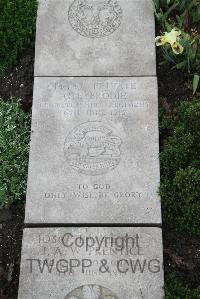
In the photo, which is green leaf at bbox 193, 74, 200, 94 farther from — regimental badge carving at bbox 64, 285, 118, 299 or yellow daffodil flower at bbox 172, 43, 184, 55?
Answer: regimental badge carving at bbox 64, 285, 118, 299

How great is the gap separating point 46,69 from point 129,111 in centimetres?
87

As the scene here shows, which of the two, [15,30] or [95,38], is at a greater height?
[15,30]

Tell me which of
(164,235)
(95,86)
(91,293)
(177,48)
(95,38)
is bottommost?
(91,293)

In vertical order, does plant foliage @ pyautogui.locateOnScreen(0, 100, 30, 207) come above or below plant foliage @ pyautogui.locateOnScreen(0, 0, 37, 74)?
below

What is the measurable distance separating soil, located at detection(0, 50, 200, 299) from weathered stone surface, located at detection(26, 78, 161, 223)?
0.22m

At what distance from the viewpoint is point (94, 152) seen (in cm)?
414

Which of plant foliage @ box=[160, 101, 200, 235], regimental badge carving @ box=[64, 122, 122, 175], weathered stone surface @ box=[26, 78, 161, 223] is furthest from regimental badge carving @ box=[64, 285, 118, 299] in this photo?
regimental badge carving @ box=[64, 122, 122, 175]

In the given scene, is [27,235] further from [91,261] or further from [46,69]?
[46,69]

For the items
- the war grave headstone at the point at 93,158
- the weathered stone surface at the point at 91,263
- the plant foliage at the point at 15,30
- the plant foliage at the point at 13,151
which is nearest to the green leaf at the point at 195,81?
the war grave headstone at the point at 93,158

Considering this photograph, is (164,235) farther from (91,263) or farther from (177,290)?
(91,263)

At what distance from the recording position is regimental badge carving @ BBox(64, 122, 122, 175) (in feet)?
13.4

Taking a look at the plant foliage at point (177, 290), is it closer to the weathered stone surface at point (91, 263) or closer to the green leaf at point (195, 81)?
the weathered stone surface at point (91, 263)

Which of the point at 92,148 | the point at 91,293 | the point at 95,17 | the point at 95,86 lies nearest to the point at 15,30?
the point at 95,17

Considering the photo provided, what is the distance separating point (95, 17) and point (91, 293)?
2619 millimetres
